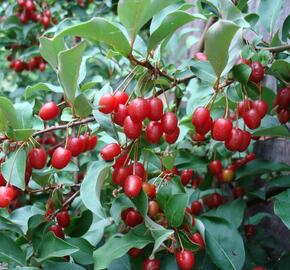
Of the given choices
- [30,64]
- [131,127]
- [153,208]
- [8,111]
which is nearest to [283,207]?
[153,208]

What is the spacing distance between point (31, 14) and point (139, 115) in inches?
65.0

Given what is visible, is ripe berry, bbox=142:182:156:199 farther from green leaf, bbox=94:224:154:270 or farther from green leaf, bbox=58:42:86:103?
green leaf, bbox=58:42:86:103

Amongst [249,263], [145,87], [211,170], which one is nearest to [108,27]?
[145,87]

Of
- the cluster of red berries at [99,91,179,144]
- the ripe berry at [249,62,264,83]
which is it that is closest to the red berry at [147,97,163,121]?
the cluster of red berries at [99,91,179,144]

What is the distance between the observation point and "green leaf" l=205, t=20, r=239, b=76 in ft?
2.38

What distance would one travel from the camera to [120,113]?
2.83ft

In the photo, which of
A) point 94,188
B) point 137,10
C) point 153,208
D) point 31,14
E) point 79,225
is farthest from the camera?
point 31,14

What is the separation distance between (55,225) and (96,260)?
0.18 m

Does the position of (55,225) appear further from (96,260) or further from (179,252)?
(179,252)

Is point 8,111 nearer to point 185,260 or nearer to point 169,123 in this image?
point 169,123

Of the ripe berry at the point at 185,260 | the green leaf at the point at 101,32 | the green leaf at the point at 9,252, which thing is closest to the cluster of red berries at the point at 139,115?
the green leaf at the point at 101,32

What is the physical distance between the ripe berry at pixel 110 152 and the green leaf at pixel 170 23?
0.68 ft

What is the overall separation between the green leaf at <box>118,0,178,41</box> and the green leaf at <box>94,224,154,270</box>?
15.9 inches

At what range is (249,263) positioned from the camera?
1.23 metres
